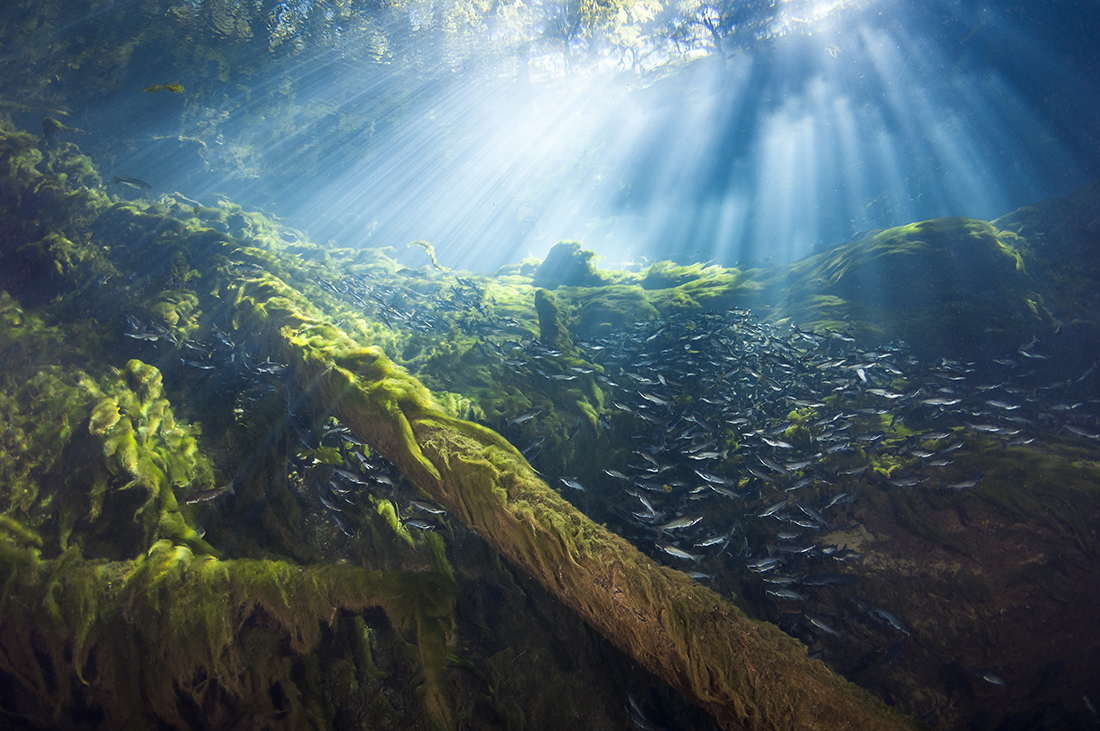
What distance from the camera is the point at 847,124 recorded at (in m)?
29.8

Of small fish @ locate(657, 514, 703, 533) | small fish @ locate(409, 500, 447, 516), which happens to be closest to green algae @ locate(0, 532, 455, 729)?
small fish @ locate(409, 500, 447, 516)

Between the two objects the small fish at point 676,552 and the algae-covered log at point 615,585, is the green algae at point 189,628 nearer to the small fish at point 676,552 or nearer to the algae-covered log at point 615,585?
the algae-covered log at point 615,585

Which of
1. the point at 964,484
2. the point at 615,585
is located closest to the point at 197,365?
the point at 615,585

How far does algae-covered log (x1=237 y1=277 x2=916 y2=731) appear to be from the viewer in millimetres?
2449

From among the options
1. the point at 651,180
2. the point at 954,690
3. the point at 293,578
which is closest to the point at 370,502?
the point at 293,578

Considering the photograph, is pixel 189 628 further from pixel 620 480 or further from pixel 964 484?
pixel 964 484

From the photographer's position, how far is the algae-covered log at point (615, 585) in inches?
96.4

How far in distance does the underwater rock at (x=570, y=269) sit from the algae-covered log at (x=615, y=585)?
15.9 metres

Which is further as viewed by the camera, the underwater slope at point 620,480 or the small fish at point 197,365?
the small fish at point 197,365

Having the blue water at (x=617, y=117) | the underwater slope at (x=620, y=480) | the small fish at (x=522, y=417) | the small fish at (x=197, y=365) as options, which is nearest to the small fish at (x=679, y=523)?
the underwater slope at (x=620, y=480)

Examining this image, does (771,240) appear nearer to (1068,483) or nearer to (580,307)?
(580,307)

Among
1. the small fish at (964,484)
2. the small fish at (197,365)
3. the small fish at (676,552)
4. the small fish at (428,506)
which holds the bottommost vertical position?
the small fish at (964,484)

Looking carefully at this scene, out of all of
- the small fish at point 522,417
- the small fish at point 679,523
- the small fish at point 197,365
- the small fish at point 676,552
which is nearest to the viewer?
the small fish at point 676,552

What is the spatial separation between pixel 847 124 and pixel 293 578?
139ft
